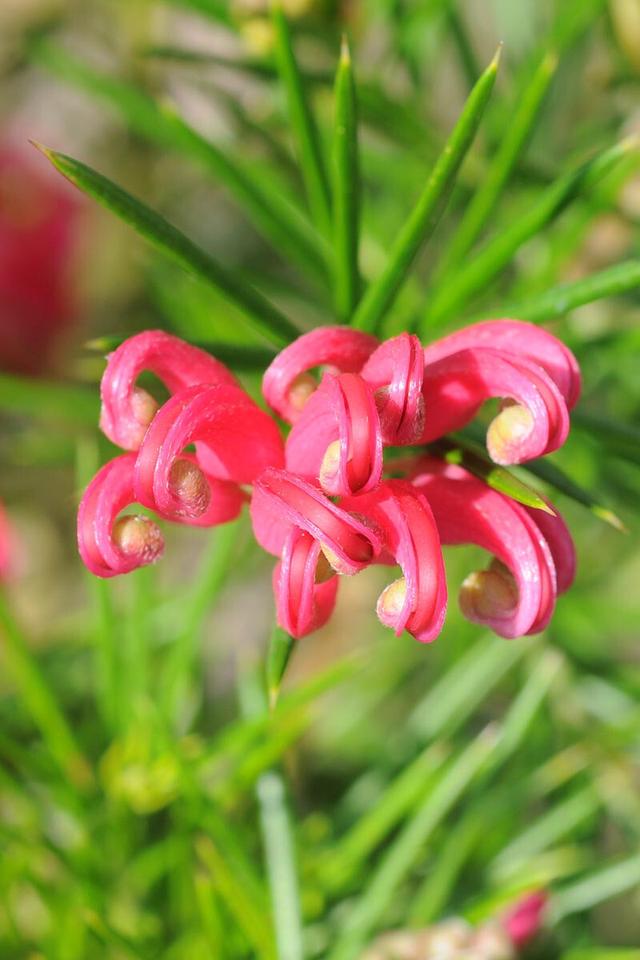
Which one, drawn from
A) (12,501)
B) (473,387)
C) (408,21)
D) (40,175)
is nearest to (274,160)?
(408,21)

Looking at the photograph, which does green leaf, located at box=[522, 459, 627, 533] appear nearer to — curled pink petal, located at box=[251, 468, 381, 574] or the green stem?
curled pink petal, located at box=[251, 468, 381, 574]

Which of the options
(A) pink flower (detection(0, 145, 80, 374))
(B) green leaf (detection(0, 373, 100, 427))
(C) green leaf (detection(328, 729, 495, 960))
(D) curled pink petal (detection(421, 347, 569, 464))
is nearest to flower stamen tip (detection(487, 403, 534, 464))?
(D) curled pink petal (detection(421, 347, 569, 464))

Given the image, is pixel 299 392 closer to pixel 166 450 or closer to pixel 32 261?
pixel 166 450

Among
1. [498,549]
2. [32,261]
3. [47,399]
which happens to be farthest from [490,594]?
[32,261]

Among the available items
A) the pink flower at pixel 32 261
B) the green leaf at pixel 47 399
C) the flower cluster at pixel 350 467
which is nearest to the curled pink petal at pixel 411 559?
the flower cluster at pixel 350 467

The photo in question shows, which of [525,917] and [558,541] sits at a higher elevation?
[558,541]

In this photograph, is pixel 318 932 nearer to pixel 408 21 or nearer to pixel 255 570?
pixel 255 570

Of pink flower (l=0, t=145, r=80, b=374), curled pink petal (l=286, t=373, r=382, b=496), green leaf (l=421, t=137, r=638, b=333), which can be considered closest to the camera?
curled pink petal (l=286, t=373, r=382, b=496)
